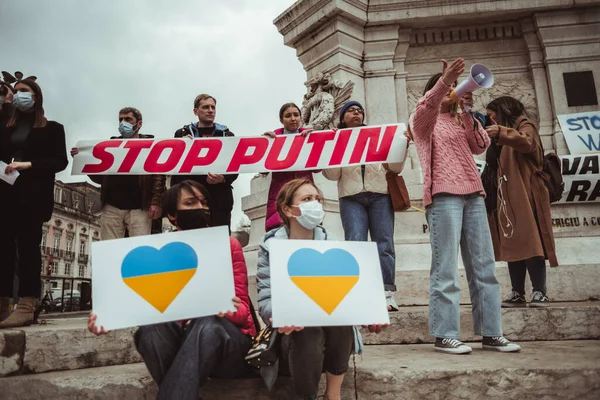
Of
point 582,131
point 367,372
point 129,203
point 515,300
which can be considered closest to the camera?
point 367,372

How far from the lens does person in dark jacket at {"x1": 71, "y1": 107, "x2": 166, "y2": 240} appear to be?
406 cm

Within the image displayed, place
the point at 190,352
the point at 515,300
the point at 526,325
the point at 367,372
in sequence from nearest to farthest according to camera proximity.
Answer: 1. the point at 190,352
2. the point at 367,372
3. the point at 526,325
4. the point at 515,300

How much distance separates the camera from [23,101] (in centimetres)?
352

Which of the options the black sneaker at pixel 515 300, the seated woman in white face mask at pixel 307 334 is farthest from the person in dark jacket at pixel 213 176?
the black sneaker at pixel 515 300

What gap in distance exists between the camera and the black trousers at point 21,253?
3.36 m

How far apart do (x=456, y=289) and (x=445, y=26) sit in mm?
4421

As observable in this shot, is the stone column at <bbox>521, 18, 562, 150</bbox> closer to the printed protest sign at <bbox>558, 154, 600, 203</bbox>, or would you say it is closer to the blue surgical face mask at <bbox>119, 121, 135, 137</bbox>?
the printed protest sign at <bbox>558, 154, 600, 203</bbox>

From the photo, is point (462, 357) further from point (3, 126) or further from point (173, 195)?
point (3, 126)

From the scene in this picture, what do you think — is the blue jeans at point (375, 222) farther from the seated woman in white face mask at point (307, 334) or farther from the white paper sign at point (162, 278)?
the white paper sign at point (162, 278)

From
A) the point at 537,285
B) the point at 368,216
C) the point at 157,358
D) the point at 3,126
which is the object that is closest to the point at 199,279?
the point at 157,358

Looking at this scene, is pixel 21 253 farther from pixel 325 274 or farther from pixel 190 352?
pixel 325 274

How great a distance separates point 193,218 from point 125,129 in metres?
2.40

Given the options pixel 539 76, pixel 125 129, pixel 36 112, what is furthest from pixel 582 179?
pixel 36 112

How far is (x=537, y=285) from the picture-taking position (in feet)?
12.5
